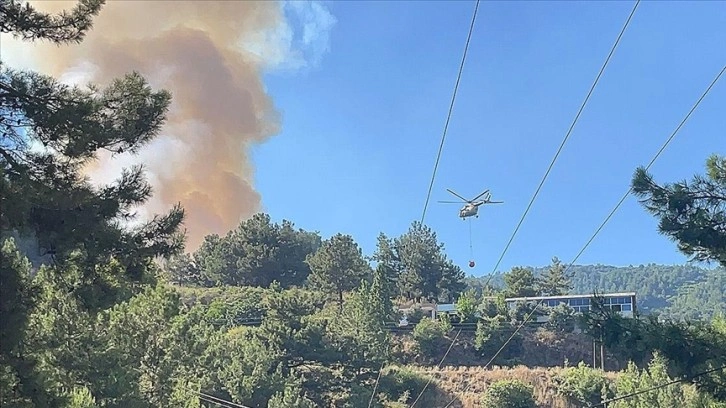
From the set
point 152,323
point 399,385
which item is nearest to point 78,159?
point 152,323

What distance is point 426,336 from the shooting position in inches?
2010

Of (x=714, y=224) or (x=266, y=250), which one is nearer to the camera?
(x=714, y=224)

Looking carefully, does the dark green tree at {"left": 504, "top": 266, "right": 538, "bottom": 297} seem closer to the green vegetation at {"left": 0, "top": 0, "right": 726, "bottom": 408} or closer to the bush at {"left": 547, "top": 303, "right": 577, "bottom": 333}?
the bush at {"left": 547, "top": 303, "right": 577, "bottom": 333}

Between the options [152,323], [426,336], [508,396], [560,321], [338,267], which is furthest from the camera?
[338,267]

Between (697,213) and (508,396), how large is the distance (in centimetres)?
3020

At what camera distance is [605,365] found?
49625 millimetres

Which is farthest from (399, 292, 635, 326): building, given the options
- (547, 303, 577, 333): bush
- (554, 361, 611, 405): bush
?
(554, 361, 611, 405): bush

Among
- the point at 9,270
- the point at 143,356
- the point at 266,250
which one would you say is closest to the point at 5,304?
the point at 9,270

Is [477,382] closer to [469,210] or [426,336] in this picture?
[426,336]

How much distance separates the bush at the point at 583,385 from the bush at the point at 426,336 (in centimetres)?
989

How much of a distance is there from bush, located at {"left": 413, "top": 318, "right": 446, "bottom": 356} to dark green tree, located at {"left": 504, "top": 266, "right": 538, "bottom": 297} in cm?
1481

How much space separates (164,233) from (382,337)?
3199cm

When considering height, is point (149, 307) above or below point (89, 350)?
above

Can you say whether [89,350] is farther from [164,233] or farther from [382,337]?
[382,337]
